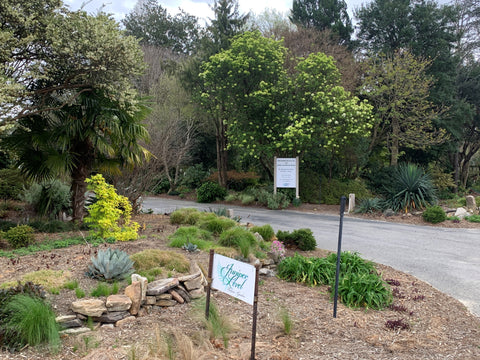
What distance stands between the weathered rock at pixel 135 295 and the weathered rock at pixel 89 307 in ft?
1.20

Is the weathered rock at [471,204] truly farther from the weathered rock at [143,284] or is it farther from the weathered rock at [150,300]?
the weathered rock at [143,284]

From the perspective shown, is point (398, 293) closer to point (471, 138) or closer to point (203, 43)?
point (203, 43)

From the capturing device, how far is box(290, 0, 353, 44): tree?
2595 centimetres

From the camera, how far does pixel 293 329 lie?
14.7 ft

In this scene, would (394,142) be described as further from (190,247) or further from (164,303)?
(164,303)

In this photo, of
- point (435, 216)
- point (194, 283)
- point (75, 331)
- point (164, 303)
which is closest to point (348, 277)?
point (194, 283)

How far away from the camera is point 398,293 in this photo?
19.3 ft

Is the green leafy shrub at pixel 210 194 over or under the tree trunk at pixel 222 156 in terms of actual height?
under

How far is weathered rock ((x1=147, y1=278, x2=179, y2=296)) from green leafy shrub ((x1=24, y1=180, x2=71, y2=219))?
6.32 metres

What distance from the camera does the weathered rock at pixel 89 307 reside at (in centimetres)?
424

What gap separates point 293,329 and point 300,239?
156 inches

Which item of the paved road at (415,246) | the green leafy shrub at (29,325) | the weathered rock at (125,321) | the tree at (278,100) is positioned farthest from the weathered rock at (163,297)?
the tree at (278,100)

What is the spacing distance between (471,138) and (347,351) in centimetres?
2775

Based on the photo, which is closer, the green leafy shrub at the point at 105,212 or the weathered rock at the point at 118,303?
the weathered rock at the point at 118,303
